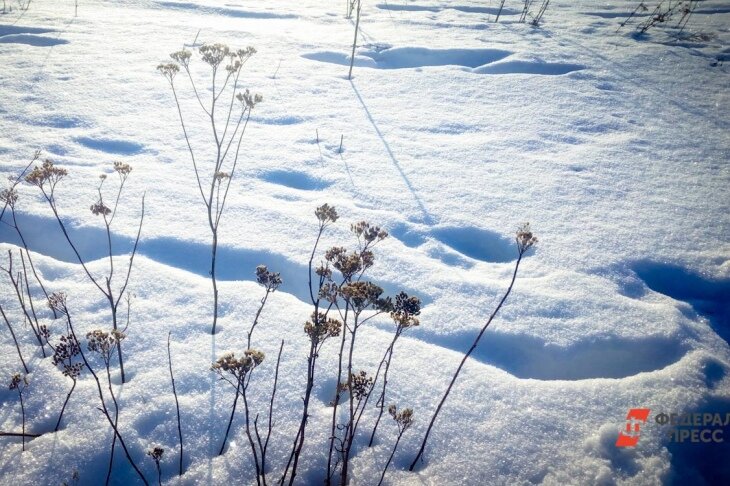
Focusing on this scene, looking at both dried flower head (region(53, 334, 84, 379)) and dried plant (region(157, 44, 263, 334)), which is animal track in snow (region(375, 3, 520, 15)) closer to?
dried plant (region(157, 44, 263, 334))

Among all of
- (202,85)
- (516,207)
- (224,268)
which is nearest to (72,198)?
(224,268)

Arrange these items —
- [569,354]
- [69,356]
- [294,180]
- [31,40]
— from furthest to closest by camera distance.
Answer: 1. [31,40]
2. [294,180]
3. [569,354]
4. [69,356]

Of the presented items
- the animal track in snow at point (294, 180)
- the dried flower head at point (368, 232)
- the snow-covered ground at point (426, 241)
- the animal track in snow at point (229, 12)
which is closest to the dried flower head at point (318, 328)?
the dried flower head at point (368, 232)

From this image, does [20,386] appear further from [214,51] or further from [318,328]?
[214,51]

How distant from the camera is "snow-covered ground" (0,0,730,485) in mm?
1814

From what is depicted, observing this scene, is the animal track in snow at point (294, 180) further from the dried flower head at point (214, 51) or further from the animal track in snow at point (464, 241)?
the dried flower head at point (214, 51)

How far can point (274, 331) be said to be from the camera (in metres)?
2.25

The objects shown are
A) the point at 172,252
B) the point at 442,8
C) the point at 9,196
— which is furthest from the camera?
the point at 442,8

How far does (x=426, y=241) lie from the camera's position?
2.95 metres

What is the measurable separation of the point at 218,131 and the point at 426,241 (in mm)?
2478

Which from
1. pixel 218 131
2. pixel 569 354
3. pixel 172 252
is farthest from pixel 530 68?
pixel 172 252

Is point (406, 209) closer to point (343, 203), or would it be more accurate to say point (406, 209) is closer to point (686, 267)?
point (343, 203)

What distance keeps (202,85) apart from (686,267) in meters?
5.19

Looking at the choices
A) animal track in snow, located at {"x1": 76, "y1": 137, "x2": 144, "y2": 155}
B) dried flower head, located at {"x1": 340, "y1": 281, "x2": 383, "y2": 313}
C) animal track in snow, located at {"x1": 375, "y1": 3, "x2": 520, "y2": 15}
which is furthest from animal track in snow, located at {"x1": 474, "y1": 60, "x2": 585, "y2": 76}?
dried flower head, located at {"x1": 340, "y1": 281, "x2": 383, "y2": 313}
